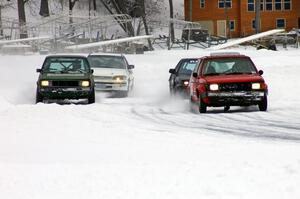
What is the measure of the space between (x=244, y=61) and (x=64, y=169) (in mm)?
10350

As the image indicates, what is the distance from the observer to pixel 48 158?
902 centimetres

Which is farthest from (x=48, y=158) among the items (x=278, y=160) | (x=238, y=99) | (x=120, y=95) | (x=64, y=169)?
(x=120, y=95)

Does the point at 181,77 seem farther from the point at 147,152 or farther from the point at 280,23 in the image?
the point at 280,23

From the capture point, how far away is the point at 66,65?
20.8 meters

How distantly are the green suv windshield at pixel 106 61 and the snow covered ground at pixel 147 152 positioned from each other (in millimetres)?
5108

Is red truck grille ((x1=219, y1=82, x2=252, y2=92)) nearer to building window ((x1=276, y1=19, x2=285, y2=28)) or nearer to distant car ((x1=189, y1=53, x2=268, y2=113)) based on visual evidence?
distant car ((x1=189, y1=53, x2=268, y2=113))

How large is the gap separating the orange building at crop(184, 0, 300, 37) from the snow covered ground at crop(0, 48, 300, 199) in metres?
52.7

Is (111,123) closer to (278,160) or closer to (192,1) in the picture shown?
(278,160)

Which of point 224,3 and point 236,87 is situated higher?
point 224,3

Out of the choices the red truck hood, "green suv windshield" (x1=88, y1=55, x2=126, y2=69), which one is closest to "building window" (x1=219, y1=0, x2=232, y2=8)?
"green suv windshield" (x1=88, y1=55, x2=126, y2=69)

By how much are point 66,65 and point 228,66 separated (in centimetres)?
576

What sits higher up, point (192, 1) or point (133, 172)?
point (192, 1)

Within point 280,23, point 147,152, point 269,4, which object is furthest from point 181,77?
point 269,4

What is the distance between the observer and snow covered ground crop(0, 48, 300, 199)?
706cm
